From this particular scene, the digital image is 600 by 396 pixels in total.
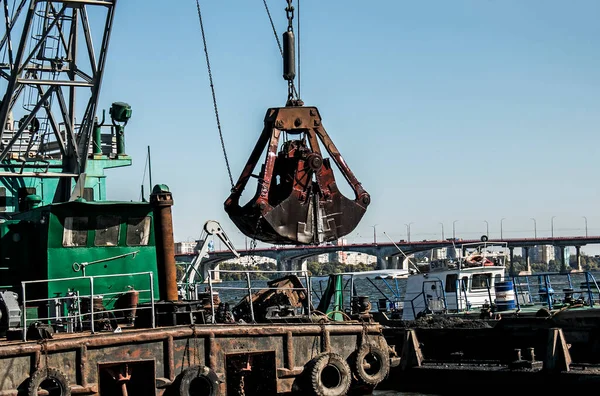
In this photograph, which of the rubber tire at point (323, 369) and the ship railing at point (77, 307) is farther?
the rubber tire at point (323, 369)

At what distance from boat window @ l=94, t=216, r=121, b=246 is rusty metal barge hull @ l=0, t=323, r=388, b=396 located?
314 cm

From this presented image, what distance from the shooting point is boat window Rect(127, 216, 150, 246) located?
21031 mm

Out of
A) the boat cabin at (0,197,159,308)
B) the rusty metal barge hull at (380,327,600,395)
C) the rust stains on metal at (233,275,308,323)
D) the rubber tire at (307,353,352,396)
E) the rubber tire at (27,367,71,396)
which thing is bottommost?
the rusty metal barge hull at (380,327,600,395)

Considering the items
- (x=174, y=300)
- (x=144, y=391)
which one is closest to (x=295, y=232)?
(x=174, y=300)

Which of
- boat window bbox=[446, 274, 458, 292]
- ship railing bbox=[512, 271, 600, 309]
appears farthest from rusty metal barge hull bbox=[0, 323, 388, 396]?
boat window bbox=[446, 274, 458, 292]

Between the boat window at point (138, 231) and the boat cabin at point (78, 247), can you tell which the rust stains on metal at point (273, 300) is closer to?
the boat cabin at point (78, 247)

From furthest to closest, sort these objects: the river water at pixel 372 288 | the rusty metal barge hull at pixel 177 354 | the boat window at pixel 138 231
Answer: the river water at pixel 372 288
the boat window at pixel 138 231
the rusty metal barge hull at pixel 177 354

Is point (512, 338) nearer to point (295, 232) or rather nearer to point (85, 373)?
point (295, 232)

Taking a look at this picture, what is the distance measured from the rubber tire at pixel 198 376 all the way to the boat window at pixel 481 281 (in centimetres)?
1724

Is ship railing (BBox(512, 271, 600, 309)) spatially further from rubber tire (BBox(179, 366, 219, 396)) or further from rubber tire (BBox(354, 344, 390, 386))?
rubber tire (BBox(179, 366, 219, 396))

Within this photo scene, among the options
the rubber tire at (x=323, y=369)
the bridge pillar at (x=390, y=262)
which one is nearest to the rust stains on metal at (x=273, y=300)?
the rubber tire at (x=323, y=369)

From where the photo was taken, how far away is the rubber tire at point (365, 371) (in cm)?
2042

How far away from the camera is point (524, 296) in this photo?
36.4 metres

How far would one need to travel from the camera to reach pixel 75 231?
20422 millimetres
